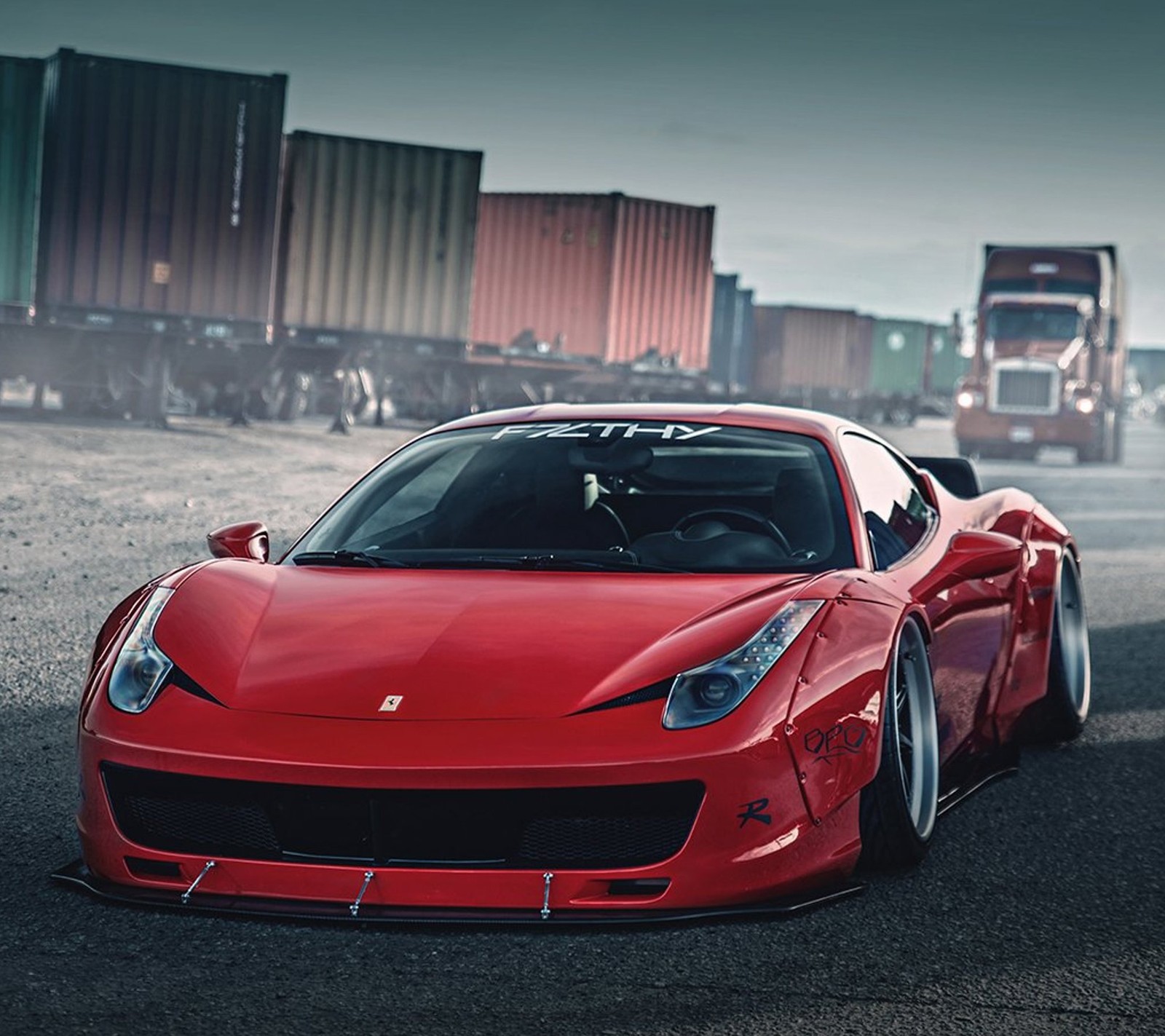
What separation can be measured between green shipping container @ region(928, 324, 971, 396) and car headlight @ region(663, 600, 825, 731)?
55.8 m

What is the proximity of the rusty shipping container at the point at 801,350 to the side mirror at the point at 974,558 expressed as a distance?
46.3 m

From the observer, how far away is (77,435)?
21484mm

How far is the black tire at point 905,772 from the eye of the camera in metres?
3.82

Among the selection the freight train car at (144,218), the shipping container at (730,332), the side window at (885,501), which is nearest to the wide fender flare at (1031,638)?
the side window at (885,501)

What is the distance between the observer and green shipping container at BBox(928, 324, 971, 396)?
58594 millimetres

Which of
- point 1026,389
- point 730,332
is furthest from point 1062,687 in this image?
point 730,332

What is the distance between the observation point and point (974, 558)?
4898 mm

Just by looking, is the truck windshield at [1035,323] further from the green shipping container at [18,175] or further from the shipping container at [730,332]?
the shipping container at [730,332]

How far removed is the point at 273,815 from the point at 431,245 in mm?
27018

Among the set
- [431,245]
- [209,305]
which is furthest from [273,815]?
[431,245]

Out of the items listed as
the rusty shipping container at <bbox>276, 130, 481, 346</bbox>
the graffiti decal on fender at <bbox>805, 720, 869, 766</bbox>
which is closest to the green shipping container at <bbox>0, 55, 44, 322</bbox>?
the rusty shipping container at <bbox>276, 130, 481, 346</bbox>

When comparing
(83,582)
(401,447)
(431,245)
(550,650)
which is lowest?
(83,582)

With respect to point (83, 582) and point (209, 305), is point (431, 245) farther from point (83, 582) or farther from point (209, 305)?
point (83, 582)

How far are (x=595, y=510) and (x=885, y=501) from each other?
804 millimetres
